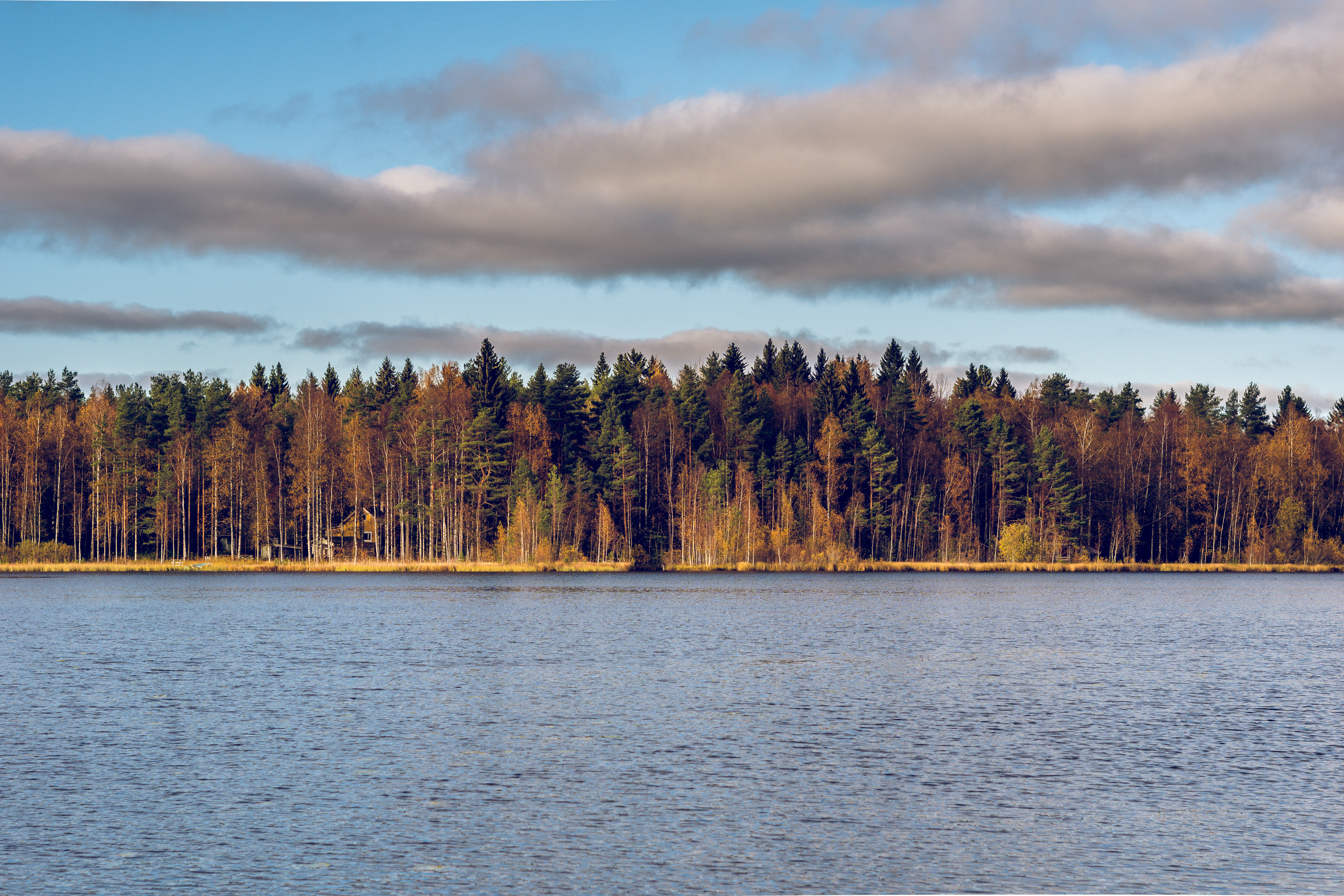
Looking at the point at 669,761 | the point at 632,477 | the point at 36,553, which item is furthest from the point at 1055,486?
the point at 669,761

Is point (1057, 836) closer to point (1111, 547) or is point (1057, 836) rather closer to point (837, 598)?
point (837, 598)

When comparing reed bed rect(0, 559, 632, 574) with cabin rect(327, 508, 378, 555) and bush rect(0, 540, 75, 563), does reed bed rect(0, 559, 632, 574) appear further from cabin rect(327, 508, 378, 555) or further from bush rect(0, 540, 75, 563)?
cabin rect(327, 508, 378, 555)

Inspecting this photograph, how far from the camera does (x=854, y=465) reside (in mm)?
131750

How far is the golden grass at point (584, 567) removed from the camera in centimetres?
11800

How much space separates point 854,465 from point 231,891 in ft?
384

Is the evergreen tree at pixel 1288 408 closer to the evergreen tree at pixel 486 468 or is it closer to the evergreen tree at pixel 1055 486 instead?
the evergreen tree at pixel 1055 486

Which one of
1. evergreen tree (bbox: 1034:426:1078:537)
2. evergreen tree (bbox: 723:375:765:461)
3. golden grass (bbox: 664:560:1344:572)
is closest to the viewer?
golden grass (bbox: 664:560:1344:572)

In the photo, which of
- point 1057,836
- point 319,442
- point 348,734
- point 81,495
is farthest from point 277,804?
point 81,495

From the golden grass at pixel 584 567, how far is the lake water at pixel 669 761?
57979 millimetres

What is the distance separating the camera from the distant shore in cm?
11800

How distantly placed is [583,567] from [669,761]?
91.2 meters

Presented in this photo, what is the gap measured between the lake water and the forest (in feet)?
205

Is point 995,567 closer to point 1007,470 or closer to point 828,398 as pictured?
point 1007,470

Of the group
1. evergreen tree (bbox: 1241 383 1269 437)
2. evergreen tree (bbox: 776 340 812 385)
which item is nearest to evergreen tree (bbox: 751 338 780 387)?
evergreen tree (bbox: 776 340 812 385)
